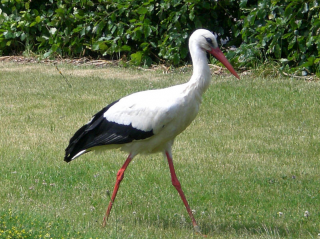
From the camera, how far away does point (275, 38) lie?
998cm

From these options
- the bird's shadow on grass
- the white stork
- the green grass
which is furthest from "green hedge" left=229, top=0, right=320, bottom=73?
the bird's shadow on grass

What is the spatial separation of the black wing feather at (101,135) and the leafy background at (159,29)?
5.46m

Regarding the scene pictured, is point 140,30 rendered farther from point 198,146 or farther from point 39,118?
point 198,146

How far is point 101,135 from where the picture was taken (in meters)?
5.09

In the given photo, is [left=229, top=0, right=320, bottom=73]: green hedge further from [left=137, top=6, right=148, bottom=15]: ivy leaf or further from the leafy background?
[left=137, top=6, right=148, bottom=15]: ivy leaf

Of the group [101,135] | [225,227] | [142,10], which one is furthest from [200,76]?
[142,10]

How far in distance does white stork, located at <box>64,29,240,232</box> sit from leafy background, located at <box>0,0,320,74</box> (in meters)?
5.19

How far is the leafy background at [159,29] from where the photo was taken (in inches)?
391

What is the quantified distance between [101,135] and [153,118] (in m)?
0.58

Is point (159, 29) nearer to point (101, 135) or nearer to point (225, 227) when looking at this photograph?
point (101, 135)

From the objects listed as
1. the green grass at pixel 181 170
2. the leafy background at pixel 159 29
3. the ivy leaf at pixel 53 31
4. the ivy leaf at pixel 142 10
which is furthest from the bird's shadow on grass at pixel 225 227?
the ivy leaf at pixel 53 31

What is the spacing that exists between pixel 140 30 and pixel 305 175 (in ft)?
19.6

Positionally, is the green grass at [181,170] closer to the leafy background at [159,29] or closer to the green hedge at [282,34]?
the green hedge at [282,34]

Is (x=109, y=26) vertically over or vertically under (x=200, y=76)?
under
